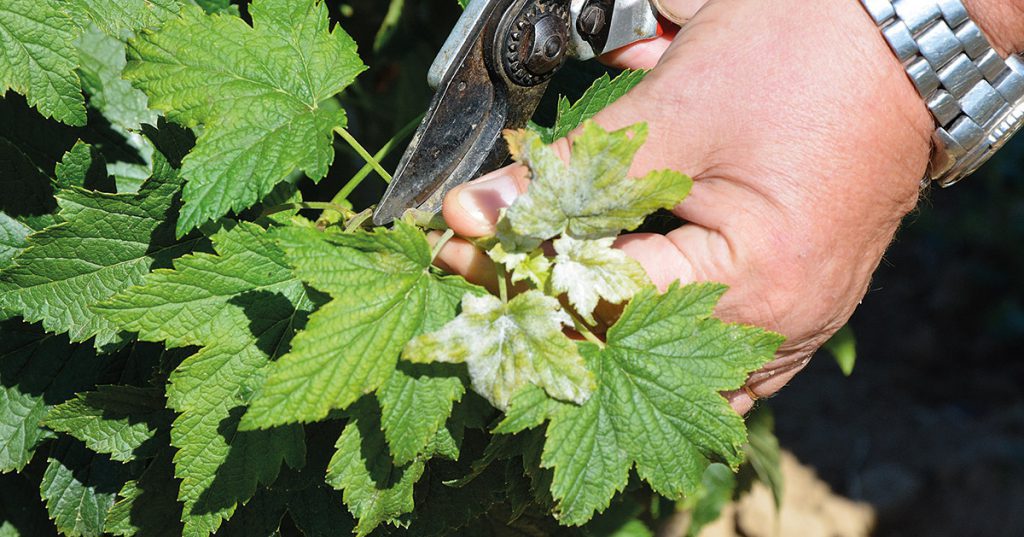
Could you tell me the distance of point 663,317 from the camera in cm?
153

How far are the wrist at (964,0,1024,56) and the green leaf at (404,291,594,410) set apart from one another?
3.65 ft

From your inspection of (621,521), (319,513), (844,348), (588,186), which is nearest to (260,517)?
(319,513)

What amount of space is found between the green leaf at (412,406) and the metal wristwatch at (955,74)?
1037 millimetres

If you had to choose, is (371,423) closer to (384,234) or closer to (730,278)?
(384,234)

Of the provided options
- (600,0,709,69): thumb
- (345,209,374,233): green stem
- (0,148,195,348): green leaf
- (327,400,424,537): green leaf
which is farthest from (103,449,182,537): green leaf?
(600,0,709,69): thumb

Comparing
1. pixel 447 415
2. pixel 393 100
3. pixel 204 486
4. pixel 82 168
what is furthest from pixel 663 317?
pixel 393 100

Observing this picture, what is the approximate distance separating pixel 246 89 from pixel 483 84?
0.43 meters

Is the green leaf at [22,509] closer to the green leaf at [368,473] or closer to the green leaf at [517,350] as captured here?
the green leaf at [368,473]

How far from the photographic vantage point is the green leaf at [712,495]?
130 inches

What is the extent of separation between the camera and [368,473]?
1614 mm

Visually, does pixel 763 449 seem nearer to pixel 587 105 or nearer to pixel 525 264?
pixel 587 105

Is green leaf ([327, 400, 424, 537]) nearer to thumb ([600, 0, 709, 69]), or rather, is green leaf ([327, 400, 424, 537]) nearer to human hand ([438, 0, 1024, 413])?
human hand ([438, 0, 1024, 413])

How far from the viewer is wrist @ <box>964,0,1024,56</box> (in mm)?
1928

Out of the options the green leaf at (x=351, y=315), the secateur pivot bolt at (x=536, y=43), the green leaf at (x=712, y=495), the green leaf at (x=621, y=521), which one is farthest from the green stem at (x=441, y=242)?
the green leaf at (x=712, y=495)
